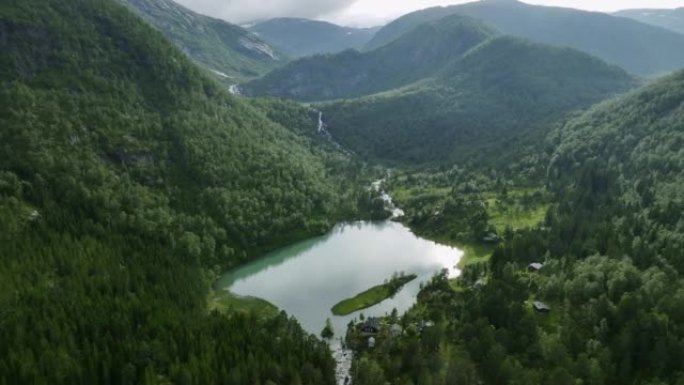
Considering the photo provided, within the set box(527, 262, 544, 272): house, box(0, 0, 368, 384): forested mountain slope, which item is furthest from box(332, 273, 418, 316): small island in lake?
box(527, 262, 544, 272): house

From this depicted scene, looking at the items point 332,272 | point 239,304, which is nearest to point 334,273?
point 332,272

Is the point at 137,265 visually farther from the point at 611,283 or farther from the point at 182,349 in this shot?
the point at 611,283

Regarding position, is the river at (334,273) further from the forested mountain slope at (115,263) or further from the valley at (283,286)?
the forested mountain slope at (115,263)

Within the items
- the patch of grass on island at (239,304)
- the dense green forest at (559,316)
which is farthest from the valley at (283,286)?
the patch of grass on island at (239,304)

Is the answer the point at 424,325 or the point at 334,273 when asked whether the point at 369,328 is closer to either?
the point at 424,325

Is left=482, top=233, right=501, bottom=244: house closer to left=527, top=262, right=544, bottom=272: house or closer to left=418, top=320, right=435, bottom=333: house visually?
left=527, top=262, right=544, bottom=272: house

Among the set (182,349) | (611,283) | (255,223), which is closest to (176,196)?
(255,223)
